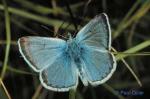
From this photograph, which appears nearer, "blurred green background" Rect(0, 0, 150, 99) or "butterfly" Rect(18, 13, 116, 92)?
"butterfly" Rect(18, 13, 116, 92)

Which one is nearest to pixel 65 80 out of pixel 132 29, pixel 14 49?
pixel 132 29

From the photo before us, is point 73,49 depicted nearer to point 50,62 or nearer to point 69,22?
point 50,62

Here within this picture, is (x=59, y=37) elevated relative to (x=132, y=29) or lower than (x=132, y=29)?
elevated

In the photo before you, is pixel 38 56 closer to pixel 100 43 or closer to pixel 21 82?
pixel 100 43

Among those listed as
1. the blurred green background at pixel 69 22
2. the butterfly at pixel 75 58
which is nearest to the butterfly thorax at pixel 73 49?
the butterfly at pixel 75 58

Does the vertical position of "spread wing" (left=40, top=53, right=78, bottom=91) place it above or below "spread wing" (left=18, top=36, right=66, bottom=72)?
below

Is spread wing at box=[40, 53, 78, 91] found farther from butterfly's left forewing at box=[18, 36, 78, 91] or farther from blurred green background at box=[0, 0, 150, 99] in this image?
blurred green background at box=[0, 0, 150, 99]

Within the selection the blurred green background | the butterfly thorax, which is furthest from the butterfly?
the blurred green background
